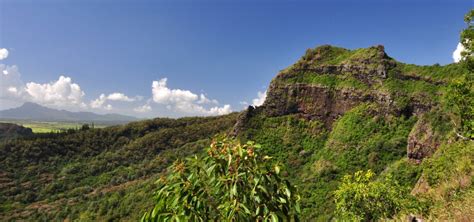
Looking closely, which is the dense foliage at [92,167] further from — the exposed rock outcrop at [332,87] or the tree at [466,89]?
the tree at [466,89]

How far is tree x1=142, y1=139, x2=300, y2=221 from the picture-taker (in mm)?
4066

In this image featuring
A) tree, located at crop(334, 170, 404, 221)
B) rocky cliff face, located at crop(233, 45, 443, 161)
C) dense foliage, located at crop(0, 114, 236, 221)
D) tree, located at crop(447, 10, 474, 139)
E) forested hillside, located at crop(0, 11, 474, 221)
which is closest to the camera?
forested hillside, located at crop(0, 11, 474, 221)

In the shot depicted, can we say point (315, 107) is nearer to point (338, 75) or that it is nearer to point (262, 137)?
point (338, 75)

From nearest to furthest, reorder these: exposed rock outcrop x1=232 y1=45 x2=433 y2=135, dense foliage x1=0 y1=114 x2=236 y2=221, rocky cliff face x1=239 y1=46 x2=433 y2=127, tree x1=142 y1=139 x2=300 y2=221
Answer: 1. tree x1=142 y1=139 x2=300 y2=221
2. exposed rock outcrop x1=232 y1=45 x2=433 y2=135
3. rocky cliff face x1=239 y1=46 x2=433 y2=127
4. dense foliage x1=0 y1=114 x2=236 y2=221

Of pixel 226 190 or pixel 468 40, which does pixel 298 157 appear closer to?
pixel 468 40

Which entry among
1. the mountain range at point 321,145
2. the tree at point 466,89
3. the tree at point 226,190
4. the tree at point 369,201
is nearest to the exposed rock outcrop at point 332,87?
the mountain range at point 321,145

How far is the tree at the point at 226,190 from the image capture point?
160 inches

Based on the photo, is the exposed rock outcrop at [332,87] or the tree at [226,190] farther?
the exposed rock outcrop at [332,87]

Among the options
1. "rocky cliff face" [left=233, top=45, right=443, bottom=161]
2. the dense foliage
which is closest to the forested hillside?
"rocky cliff face" [left=233, top=45, right=443, bottom=161]

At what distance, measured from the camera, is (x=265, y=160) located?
15.0 ft

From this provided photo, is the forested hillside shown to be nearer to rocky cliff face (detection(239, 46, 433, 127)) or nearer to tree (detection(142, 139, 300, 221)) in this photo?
tree (detection(142, 139, 300, 221))

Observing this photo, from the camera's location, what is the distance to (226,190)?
4.36 m

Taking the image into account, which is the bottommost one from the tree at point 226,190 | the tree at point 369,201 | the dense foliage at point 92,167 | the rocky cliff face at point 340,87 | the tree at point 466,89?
the dense foliage at point 92,167

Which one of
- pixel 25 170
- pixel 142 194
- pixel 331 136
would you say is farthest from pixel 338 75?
pixel 25 170
